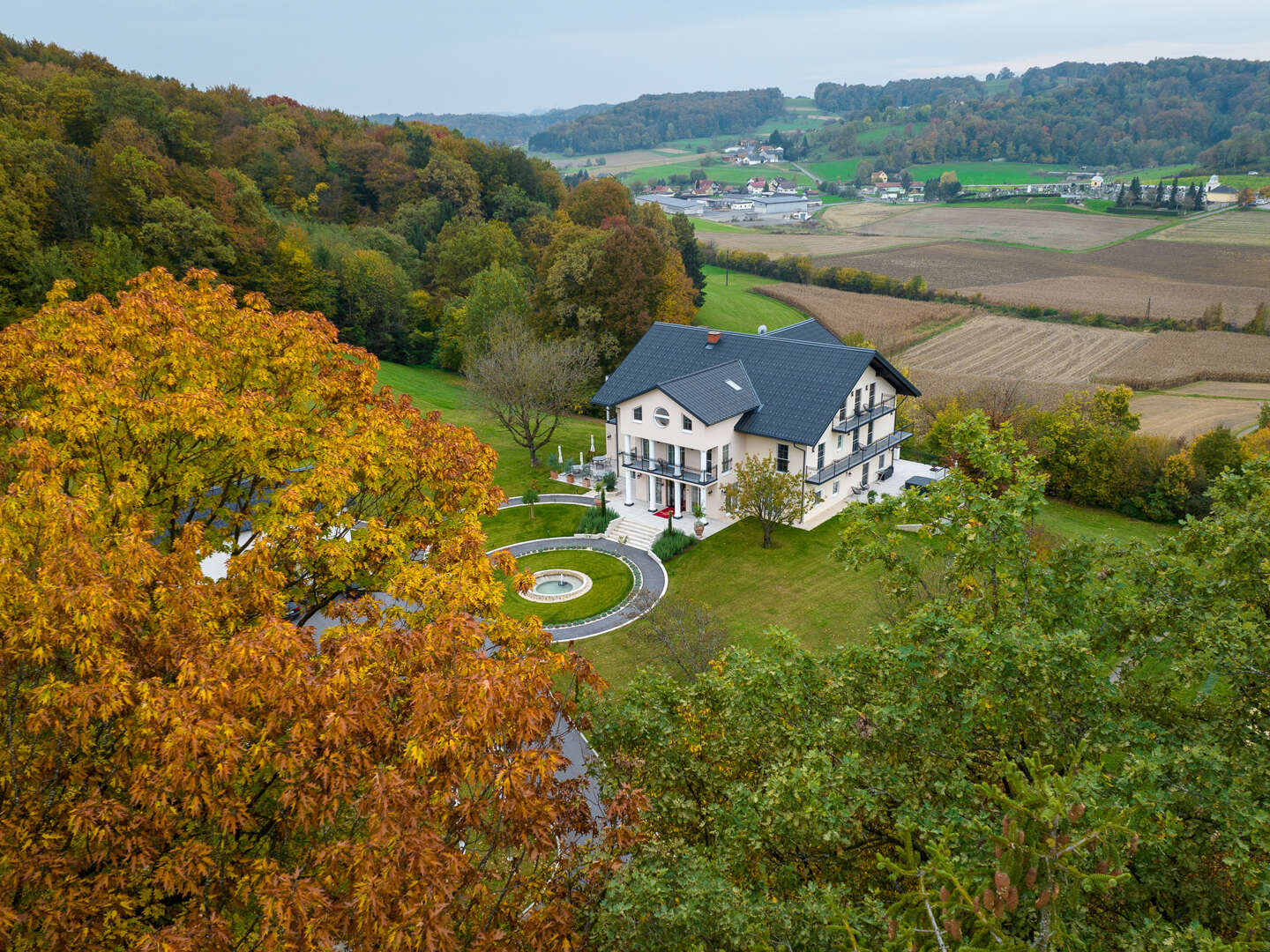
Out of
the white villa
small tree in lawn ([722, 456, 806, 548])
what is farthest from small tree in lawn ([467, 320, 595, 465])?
small tree in lawn ([722, 456, 806, 548])

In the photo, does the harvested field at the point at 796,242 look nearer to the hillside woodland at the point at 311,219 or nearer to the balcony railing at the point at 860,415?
the hillside woodland at the point at 311,219

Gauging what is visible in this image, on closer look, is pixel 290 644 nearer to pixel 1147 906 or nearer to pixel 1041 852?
pixel 1041 852

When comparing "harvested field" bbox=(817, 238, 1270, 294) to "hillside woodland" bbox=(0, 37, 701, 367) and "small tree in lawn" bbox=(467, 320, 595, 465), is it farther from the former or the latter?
"small tree in lawn" bbox=(467, 320, 595, 465)

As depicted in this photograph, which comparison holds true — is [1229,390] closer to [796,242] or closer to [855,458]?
[855,458]

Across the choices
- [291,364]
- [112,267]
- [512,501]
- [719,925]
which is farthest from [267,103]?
[719,925]

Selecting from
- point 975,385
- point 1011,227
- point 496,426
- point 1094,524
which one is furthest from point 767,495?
point 1011,227
